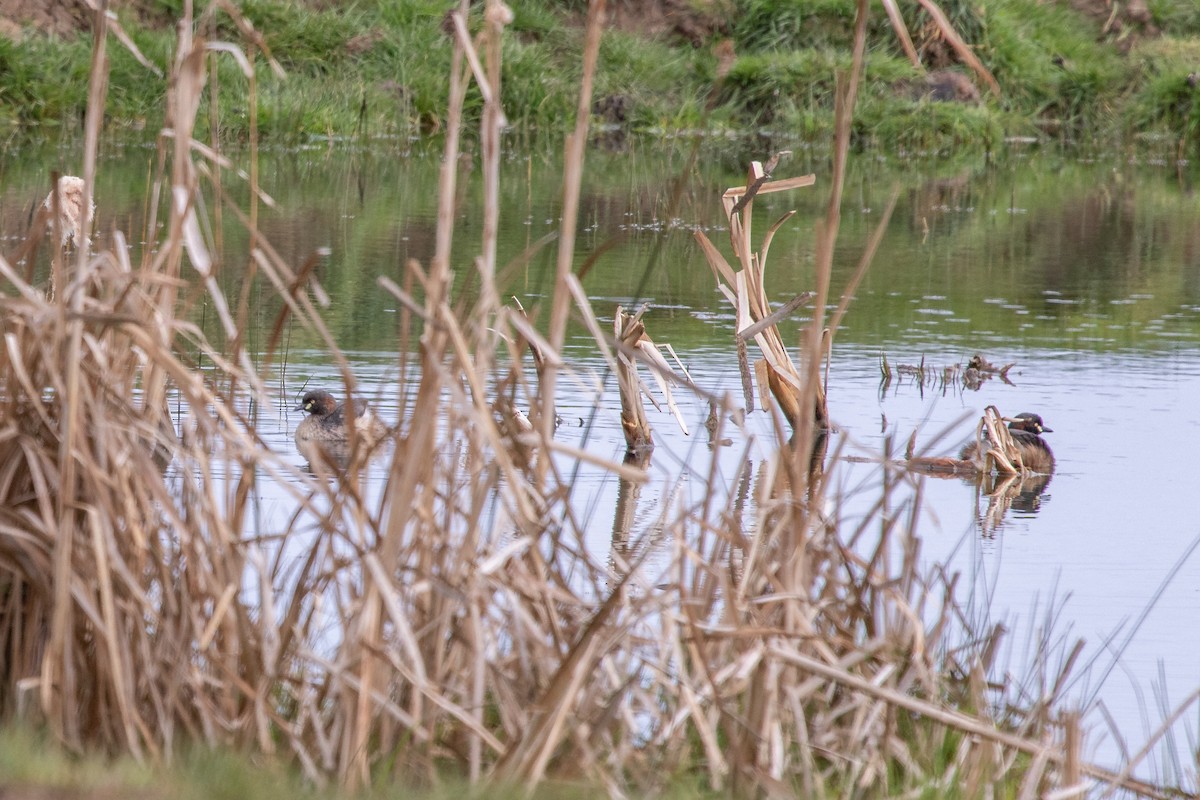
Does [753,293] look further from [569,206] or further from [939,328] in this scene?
[569,206]

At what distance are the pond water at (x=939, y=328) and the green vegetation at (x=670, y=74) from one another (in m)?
1.35

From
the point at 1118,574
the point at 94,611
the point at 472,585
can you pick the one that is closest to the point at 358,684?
the point at 472,585

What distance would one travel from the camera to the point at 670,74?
22.4 m

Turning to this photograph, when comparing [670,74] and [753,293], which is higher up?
[670,74]

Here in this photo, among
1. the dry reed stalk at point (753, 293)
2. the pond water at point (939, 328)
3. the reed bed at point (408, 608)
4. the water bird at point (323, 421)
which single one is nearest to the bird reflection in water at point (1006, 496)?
the pond water at point (939, 328)

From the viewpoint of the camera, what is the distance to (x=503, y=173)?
55.0 ft

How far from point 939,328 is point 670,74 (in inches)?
537

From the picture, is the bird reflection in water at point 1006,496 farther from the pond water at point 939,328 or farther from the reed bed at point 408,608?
the reed bed at point 408,608

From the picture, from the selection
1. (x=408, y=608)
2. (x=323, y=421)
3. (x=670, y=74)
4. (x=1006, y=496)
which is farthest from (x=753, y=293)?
(x=670, y=74)

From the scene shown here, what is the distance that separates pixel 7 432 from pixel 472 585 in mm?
739

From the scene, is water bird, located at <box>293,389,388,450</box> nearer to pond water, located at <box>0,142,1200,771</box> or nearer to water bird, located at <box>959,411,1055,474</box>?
pond water, located at <box>0,142,1200,771</box>

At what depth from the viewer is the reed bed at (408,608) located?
2.63 m

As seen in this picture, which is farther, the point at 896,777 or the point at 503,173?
the point at 503,173

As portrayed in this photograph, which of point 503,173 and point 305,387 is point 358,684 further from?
point 503,173
